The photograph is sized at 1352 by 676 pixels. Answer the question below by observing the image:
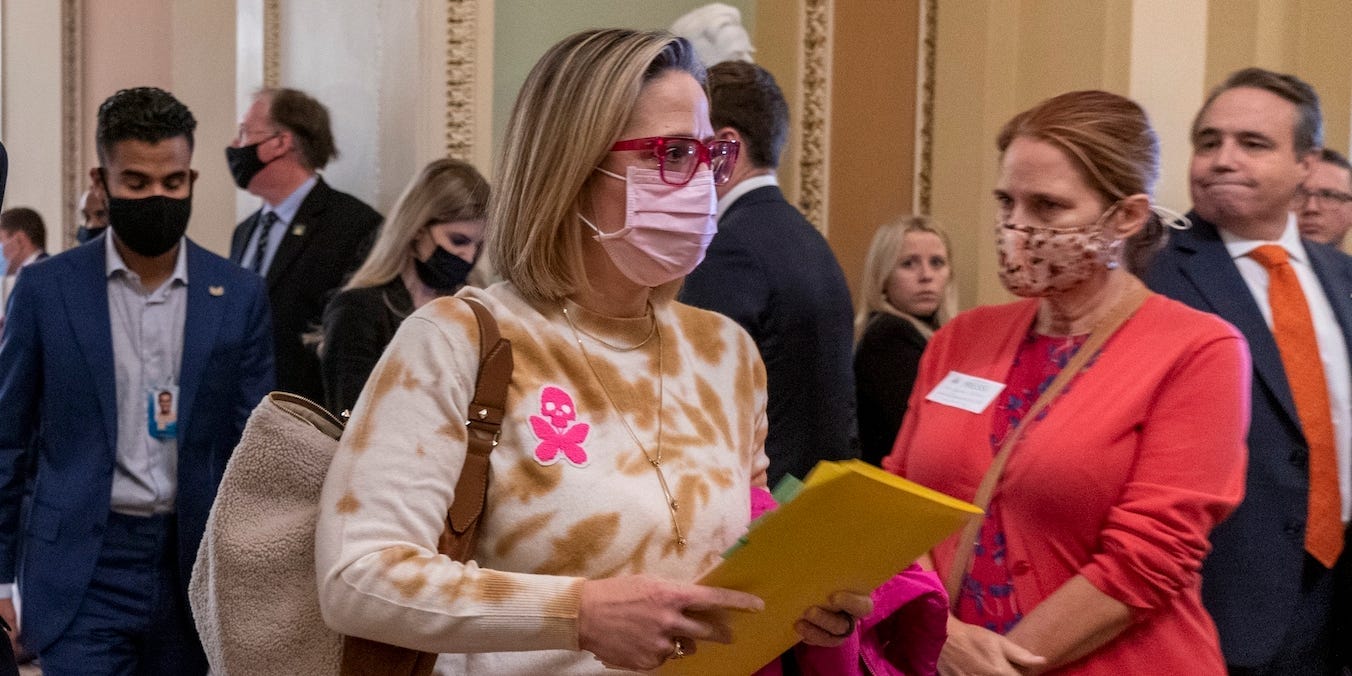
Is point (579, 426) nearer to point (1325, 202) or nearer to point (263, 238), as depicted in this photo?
point (1325, 202)

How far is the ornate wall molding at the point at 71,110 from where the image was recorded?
8.68 meters

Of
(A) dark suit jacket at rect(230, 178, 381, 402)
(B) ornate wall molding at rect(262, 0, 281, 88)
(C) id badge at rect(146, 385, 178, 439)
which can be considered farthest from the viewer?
(B) ornate wall molding at rect(262, 0, 281, 88)

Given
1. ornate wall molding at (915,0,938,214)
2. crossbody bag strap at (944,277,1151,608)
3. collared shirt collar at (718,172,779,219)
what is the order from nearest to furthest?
crossbody bag strap at (944,277,1151,608)
collared shirt collar at (718,172,779,219)
ornate wall molding at (915,0,938,214)

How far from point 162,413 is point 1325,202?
12.0 ft

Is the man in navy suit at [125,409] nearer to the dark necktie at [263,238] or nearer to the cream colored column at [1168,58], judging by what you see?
the dark necktie at [263,238]

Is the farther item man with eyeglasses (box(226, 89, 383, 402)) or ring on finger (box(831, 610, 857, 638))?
man with eyeglasses (box(226, 89, 383, 402))

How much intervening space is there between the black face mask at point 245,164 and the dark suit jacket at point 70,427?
89.2 inches

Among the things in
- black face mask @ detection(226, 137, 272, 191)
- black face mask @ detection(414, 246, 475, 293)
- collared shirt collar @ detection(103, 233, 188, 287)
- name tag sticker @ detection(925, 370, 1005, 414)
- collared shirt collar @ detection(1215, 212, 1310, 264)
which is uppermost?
black face mask @ detection(226, 137, 272, 191)

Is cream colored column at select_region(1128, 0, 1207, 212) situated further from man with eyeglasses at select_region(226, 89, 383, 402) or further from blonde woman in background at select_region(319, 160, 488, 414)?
man with eyeglasses at select_region(226, 89, 383, 402)

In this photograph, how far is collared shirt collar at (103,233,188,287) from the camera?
3.75 m

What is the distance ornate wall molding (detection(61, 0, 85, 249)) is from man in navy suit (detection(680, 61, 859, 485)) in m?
5.85

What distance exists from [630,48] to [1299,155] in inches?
84.8

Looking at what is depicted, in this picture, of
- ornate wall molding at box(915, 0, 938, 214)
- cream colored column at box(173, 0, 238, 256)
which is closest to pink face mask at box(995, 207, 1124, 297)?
ornate wall molding at box(915, 0, 938, 214)

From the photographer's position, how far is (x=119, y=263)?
3.75m
